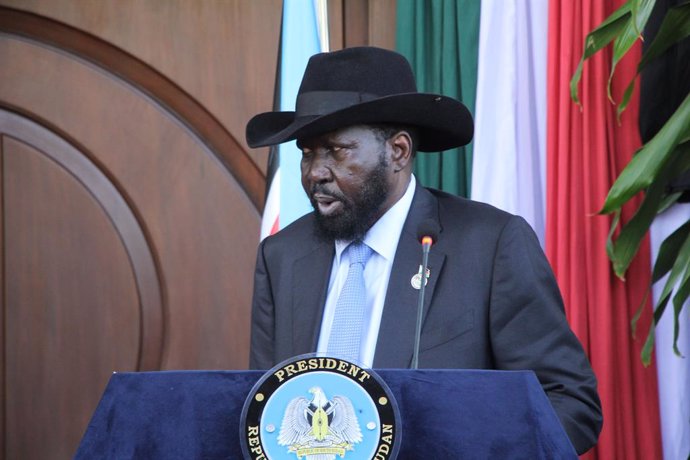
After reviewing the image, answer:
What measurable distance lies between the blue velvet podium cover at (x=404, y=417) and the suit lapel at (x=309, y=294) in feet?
2.66

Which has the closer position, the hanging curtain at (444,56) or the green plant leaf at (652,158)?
the green plant leaf at (652,158)

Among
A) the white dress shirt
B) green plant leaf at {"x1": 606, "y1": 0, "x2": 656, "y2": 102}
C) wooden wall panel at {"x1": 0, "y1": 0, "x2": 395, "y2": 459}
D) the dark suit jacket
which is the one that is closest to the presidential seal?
the dark suit jacket

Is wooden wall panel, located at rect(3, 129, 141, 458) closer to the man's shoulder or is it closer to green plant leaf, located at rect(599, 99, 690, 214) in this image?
the man's shoulder

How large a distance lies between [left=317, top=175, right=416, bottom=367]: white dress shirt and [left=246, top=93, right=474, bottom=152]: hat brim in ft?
0.47

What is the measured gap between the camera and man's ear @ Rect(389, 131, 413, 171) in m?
2.51

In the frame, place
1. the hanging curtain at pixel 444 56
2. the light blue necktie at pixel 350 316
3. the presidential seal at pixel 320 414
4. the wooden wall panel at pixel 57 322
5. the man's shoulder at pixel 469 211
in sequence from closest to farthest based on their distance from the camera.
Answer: the presidential seal at pixel 320 414 → the light blue necktie at pixel 350 316 → the man's shoulder at pixel 469 211 → the hanging curtain at pixel 444 56 → the wooden wall panel at pixel 57 322

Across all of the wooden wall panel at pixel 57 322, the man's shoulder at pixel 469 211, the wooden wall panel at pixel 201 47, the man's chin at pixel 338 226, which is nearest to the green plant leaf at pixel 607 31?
the man's shoulder at pixel 469 211

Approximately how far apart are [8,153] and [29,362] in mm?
635

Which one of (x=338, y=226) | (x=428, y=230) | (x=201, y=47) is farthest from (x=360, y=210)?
(x=201, y=47)

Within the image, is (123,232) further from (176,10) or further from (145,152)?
(176,10)

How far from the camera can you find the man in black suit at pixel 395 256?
2.27 m

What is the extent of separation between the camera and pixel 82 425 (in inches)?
131

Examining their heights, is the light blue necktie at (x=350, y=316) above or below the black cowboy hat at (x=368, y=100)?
below

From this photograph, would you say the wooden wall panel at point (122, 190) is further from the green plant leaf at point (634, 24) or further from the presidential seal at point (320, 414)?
the presidential seal at point (320, 414)
